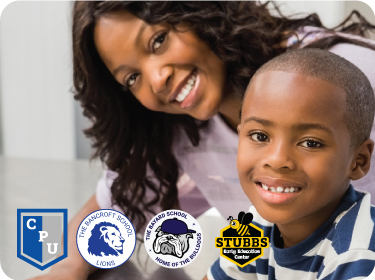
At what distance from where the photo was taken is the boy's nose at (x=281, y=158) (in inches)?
19.3

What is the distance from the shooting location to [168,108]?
0.75 meters

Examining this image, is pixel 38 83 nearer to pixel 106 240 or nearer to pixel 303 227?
pixel 106 240

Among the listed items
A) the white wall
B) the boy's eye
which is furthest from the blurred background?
the boy's eye

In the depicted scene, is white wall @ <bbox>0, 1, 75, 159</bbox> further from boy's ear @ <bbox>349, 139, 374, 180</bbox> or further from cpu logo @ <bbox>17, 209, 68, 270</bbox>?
boy's ear @ <bbox>349, 139, 374, 180</bbox>

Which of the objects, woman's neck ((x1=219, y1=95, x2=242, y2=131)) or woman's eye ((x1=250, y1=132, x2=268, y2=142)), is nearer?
woman's eye ((x1=250, y1=132, x2=268, y2=142))

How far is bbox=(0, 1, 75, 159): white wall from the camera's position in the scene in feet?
2.44

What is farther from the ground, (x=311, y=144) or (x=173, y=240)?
(x=311, y=144)

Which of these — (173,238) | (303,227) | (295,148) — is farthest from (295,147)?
(173,238)

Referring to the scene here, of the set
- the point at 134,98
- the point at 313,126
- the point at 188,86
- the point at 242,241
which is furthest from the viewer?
the point at 134,98

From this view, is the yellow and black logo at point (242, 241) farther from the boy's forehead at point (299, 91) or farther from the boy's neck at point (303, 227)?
the boy's forehead at point (299, 91)

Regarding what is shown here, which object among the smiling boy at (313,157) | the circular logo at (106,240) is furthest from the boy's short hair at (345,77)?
the circular logo at (106,240)

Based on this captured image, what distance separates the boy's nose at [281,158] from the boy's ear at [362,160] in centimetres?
8

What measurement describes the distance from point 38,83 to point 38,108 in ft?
0.14

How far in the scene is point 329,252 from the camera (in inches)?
20.1
